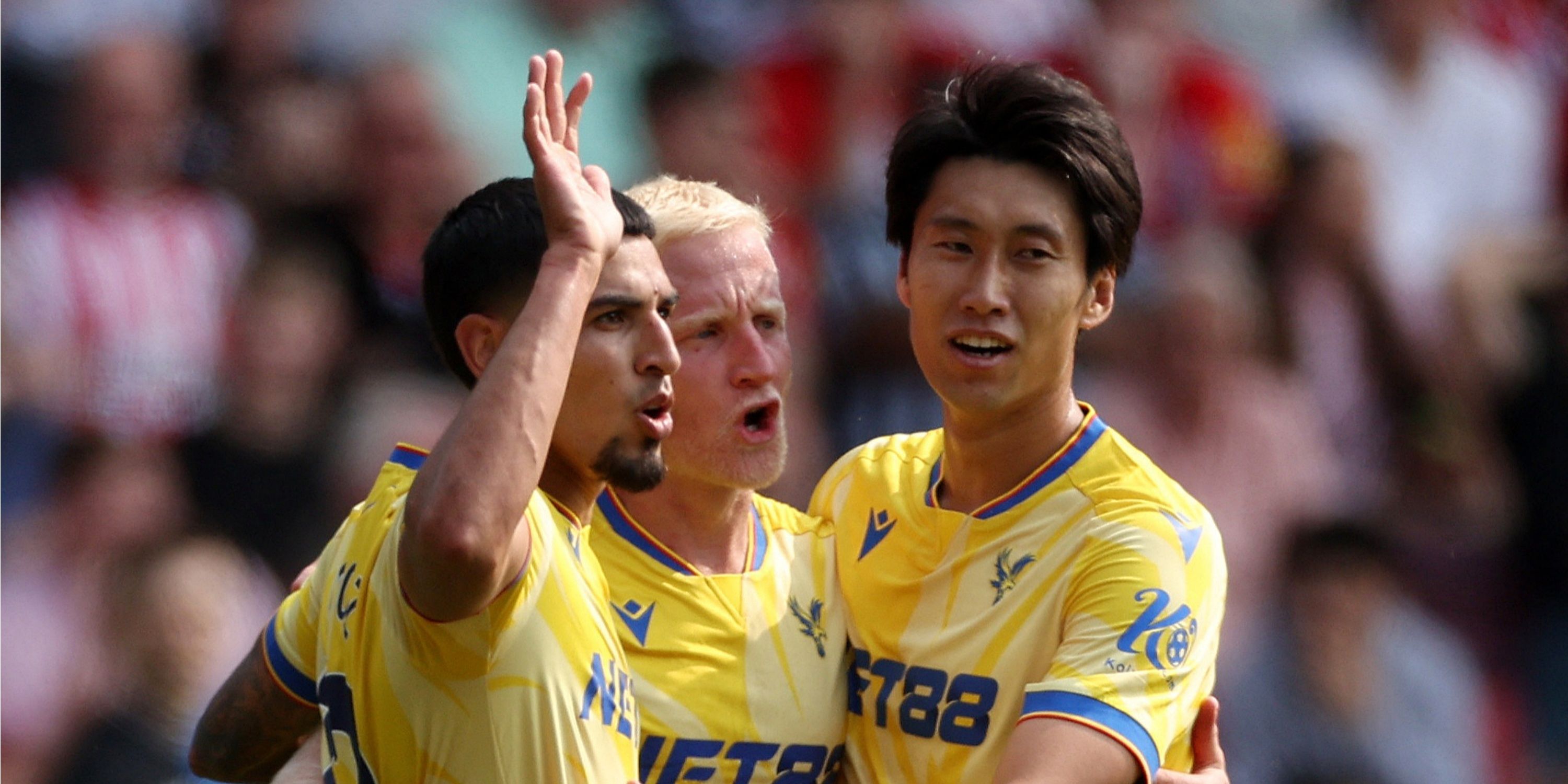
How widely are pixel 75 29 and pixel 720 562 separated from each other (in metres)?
3.69

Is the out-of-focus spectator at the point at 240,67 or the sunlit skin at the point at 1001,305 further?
the out-of-focus spectator at the point at 240,67

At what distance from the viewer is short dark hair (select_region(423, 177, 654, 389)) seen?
9.61ft

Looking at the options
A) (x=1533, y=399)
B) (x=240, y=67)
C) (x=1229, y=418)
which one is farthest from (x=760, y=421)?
(x=1533, y=399)

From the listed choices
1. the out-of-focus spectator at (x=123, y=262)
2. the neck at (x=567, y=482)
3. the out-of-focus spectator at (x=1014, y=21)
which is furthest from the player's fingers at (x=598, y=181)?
the out-of-focus spectator at (x=1014, y=21)

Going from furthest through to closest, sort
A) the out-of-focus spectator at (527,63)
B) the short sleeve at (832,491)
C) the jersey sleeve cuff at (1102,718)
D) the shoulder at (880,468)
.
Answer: the out-of-focus spectator at (527,63) < the short sleeve at (832,491) < the shoulder at (880,468) < the jersey sleeve cuff at (1102,718)

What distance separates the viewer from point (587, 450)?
299 cm

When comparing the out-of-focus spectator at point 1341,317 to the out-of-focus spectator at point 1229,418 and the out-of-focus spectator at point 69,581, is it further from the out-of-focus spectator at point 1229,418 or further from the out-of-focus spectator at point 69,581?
the out-of-focus spectator at point 69,581

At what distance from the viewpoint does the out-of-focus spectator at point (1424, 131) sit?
7340 mm

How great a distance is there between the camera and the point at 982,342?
356cm

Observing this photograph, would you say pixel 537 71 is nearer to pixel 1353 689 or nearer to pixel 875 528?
pixel 875 528

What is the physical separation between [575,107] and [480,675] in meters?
0.96

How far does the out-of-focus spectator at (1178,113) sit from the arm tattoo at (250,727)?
4.27 metres

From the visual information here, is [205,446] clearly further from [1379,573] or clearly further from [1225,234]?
[1379,573]

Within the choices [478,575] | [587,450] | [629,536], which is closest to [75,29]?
[629,536]
